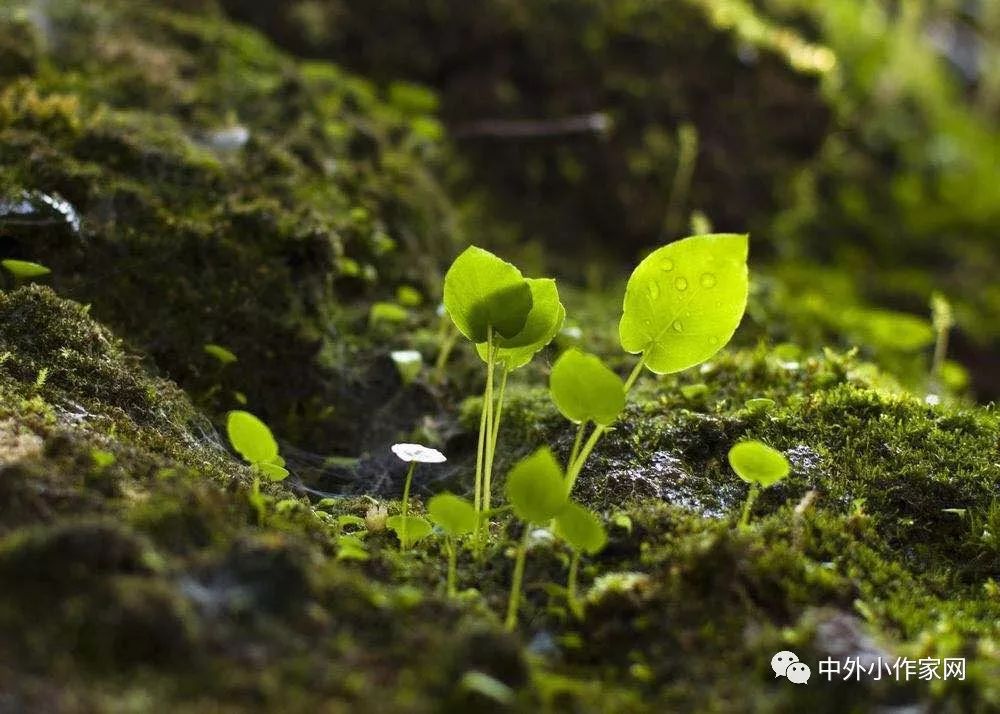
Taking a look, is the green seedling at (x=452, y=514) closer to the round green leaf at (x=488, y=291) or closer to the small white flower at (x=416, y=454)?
the small white flower at (x=416, y=454)

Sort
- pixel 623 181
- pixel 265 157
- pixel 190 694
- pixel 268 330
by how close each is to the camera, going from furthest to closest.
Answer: pixel 623 181 < pixel 265 157 < pixel 268 330 < pixel 190 694

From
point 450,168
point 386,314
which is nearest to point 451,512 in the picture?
point 386,314

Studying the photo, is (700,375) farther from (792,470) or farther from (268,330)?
(268,330)

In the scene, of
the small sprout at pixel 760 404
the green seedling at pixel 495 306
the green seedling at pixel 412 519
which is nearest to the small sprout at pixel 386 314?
the green seedling at pixel 495 306

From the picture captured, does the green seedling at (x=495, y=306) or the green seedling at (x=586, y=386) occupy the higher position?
the green seedling at (x=495, y=306)

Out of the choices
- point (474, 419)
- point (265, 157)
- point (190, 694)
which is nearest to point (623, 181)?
point (265, 157)

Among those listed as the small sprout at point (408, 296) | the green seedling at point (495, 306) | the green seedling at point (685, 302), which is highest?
the small sprout at point (408, 296)

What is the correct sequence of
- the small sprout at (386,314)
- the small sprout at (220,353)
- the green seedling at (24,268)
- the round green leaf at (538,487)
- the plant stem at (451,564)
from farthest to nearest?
the small sprout at (386,314) → the small sprout at (220,353) → the green seedling at (24,268) → the plant stem at (451,564) → the round green leaf at (538,487)
